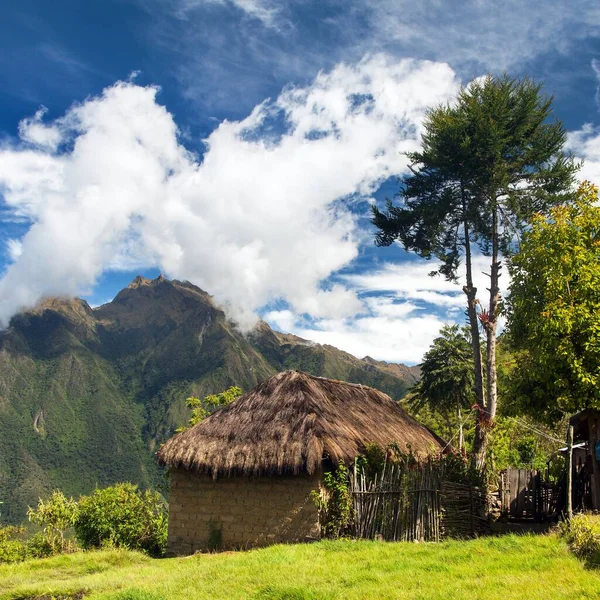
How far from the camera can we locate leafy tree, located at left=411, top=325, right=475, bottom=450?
2539cm

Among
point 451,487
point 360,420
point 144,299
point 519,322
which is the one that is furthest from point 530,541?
point 144,299

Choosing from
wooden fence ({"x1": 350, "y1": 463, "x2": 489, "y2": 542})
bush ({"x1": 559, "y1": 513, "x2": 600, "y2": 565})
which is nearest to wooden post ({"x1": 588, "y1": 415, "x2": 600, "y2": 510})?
bush ({"x1": 559, "y1": 513, "x2": 600, "y2": 565})

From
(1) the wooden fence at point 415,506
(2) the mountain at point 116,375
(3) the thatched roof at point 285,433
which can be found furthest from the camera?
(2) the mountain at point 116,375

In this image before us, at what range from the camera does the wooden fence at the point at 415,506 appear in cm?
1084

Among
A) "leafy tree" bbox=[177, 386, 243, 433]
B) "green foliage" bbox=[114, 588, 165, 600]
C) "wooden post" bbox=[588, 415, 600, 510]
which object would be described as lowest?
"green foliage" bbox=[114, 588, 165, 600]

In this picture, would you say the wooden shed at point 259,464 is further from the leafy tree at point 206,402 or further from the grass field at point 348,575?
the leafy tree at point 206,402

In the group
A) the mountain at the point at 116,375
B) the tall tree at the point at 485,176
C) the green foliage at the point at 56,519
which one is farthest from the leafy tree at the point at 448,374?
the mountain at the point at 116,375

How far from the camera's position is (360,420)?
14.9m

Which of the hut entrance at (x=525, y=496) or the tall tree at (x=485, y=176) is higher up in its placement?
the tall tree at (x=485, y=176)

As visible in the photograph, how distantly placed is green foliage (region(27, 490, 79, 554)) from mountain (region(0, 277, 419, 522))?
6873 cm

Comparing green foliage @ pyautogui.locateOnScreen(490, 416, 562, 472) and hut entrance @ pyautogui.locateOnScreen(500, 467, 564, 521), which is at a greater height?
green foliage @ pyautogui.locateOnScreen(490, 416, 562, 472)

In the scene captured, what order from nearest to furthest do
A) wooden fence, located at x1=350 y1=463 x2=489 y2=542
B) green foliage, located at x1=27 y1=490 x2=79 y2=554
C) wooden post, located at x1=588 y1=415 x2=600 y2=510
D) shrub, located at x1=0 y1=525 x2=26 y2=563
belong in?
wooden post, located at x1=588 y1=415 x2=600 y2=510
wooden fence, located at x1=350 y1=463 x2=489 y2=542
green foliage, located at x1=27 y1=490 x2=79 y2=554
shrub, located at x1=0 y1=525 x2=26 y2=563

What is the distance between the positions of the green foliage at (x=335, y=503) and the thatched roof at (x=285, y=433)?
35 centimetres

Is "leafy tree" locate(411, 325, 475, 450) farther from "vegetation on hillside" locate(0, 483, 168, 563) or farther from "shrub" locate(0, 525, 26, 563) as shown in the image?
"shrub" locate(0, 525, 26, 563)
